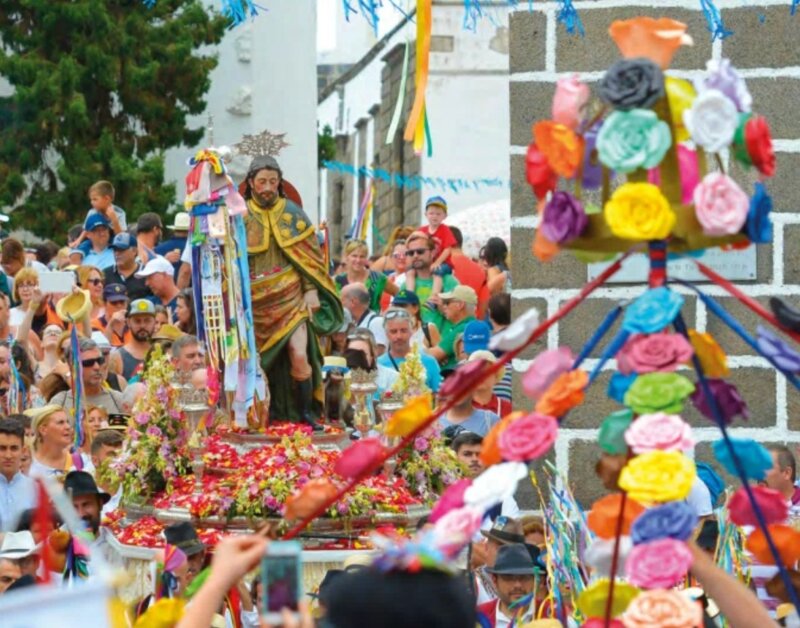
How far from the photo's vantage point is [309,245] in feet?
33.0

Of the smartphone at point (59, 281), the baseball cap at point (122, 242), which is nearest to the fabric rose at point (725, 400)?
the smartphone at point (59, 281)

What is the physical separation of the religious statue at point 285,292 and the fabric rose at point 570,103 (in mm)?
5507

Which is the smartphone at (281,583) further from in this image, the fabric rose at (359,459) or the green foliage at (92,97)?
the green foliage at (92,97)

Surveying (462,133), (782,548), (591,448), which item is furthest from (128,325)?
(462,133)

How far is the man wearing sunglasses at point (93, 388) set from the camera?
37.8ft

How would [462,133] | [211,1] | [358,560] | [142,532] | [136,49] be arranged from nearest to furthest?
[358,560] < [142,532] < [136,49] < [211,1] < [462,133]

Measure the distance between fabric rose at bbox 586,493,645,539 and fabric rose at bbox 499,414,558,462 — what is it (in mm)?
211

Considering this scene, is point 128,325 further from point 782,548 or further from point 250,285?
point 782,548

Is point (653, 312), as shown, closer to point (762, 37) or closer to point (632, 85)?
point (632, 85)

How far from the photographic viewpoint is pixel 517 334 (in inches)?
168

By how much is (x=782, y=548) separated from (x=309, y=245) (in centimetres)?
581

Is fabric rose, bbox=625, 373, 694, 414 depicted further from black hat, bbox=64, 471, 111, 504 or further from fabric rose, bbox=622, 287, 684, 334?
black hat, bbox=64, 471, 111, 504

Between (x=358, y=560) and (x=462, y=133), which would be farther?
(x=462, y=133)

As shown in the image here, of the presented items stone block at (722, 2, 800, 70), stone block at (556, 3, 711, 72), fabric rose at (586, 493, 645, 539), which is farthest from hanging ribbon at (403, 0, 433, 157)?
fabric rose at (586, 493, 645, 539)
